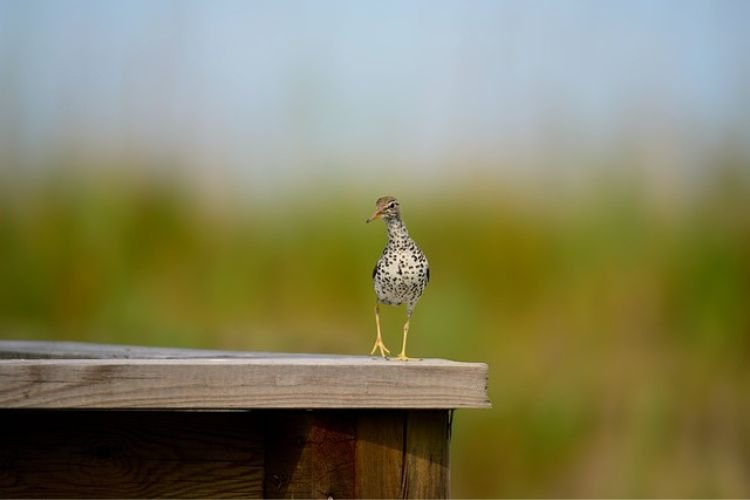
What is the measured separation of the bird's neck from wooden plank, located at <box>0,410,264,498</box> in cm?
59

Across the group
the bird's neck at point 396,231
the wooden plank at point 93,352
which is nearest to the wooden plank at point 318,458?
the wooden plank at point 93,352

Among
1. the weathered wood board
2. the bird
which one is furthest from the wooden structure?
the bird

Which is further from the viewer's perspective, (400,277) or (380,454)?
(400,277)

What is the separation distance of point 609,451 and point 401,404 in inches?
61.7

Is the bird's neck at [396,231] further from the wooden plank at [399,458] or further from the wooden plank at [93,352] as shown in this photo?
the wooden plank at [399,458]

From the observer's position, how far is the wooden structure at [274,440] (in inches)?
49.1

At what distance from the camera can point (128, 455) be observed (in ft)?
4.17

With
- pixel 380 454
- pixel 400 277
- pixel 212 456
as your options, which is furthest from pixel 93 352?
pixel 380 454

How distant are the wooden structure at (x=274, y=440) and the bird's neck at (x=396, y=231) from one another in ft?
1.76

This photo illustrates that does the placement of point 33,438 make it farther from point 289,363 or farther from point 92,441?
point 289,363

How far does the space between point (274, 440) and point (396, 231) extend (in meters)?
0.60

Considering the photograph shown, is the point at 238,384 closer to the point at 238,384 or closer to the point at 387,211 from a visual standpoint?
the point at 238,384

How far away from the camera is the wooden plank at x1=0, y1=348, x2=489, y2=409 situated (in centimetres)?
118

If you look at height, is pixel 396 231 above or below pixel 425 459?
above
